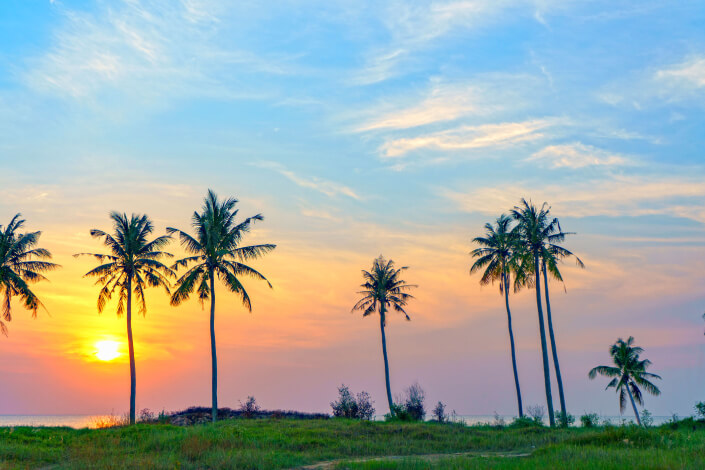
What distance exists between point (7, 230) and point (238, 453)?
30464mm

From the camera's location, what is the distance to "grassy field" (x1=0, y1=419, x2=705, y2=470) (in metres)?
17.2

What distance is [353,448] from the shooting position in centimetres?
2372

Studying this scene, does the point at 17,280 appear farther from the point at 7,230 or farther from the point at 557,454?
the point at 557,454

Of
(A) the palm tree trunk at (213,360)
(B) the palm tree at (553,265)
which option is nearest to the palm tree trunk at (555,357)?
(B) the palm tree at (553,265)

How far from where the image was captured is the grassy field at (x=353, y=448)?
17219 mm

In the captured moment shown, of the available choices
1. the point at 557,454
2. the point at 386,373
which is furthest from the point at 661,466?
the point at 386,373

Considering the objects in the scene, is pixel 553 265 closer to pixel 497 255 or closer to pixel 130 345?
pixel 497 255

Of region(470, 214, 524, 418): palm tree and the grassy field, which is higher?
region(470, 214, 524, 418): palm tree

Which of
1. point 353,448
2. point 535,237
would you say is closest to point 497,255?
point 535,237

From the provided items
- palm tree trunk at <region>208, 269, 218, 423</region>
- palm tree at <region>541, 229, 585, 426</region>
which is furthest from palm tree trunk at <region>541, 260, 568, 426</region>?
palm tree trunk at <region>208, 269, 218, 423</region>

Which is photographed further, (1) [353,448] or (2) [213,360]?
(2) [213,360]

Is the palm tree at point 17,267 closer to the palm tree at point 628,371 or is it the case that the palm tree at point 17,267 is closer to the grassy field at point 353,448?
the grassy field at point 353,448

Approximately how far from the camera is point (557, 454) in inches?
723

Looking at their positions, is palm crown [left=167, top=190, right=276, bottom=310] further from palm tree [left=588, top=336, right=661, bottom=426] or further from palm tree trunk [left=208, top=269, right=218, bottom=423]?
palm tree [left=588, top=336, right=661, bottom=426]
